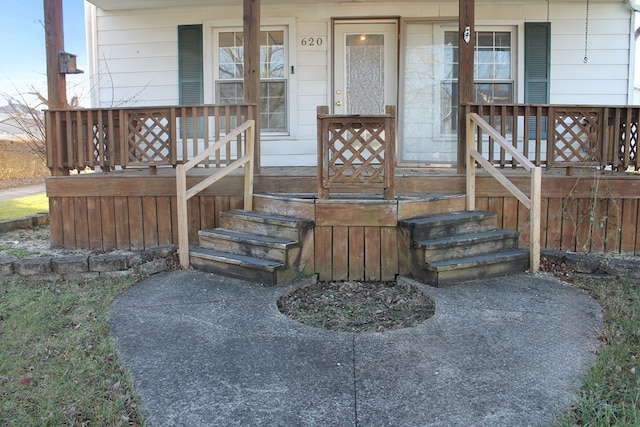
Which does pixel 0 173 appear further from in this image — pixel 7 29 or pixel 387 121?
pixel 387 121

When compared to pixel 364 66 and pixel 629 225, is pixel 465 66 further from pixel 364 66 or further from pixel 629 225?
pixel 629 225

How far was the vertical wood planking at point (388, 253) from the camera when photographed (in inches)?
191

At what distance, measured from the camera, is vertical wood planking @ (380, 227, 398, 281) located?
4.84 metres

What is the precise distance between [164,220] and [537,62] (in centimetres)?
545

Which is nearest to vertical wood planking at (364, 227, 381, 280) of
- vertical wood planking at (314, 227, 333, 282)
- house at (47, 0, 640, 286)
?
vertical wood planking at (314, 227, 333, 282)

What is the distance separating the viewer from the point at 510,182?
16.5 ft

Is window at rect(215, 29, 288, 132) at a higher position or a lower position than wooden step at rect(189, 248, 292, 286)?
higher

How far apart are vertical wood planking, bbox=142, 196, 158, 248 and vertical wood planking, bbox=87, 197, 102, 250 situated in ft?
1.64

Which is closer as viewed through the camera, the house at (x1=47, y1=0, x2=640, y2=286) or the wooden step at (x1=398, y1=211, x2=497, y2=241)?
the wooden step at (x1=398, y1=211, x2=497, y2=241)

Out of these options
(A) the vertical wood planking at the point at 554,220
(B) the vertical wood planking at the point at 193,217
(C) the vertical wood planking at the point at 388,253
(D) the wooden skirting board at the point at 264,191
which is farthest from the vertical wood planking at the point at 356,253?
(A) the vertical wood planking at the point at 554,220

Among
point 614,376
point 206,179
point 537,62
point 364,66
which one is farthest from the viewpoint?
point 364,66

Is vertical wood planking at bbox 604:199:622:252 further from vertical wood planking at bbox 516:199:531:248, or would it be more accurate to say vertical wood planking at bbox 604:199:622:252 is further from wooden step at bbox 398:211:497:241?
wooden step at bbox 398:211:497:241

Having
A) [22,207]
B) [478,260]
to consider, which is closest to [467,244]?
[478,260]

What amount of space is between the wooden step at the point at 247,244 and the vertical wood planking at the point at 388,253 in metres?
0.83
